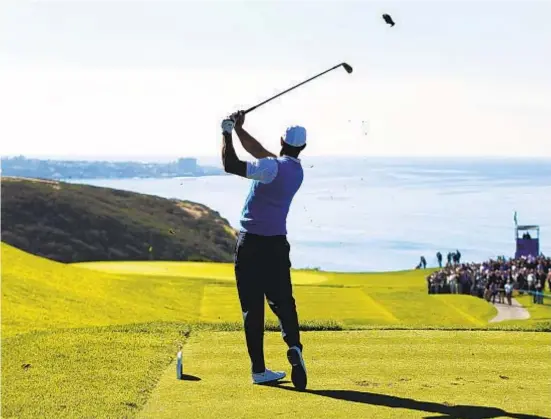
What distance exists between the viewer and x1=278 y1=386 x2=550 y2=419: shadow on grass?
763cm

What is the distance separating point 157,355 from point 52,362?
43.5 inches

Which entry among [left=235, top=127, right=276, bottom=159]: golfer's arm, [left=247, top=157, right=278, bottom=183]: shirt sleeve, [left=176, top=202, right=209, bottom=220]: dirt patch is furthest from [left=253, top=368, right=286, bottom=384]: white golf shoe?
[left=176, top=202, right=209, bottom=220]: dirt patch

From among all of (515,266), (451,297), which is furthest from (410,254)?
A: (451,297)

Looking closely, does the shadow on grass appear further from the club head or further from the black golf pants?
the club head

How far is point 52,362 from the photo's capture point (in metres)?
9.62

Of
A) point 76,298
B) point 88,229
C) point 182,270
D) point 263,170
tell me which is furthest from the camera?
point 88,229

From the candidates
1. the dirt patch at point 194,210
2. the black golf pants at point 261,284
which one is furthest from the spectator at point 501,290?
the dirt patch at point 194,210

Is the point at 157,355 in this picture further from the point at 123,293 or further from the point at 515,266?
the point at 515,266

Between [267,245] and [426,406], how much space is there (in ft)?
7.22

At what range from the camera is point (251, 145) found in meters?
9.26

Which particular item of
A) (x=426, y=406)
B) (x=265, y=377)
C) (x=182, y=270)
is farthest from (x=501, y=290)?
(x=426, y=406)

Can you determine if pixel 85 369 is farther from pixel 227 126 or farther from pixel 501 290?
pixel 501 290

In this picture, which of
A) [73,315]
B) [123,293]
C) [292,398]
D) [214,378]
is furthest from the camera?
[123,293]

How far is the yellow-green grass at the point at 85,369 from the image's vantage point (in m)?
7.70
